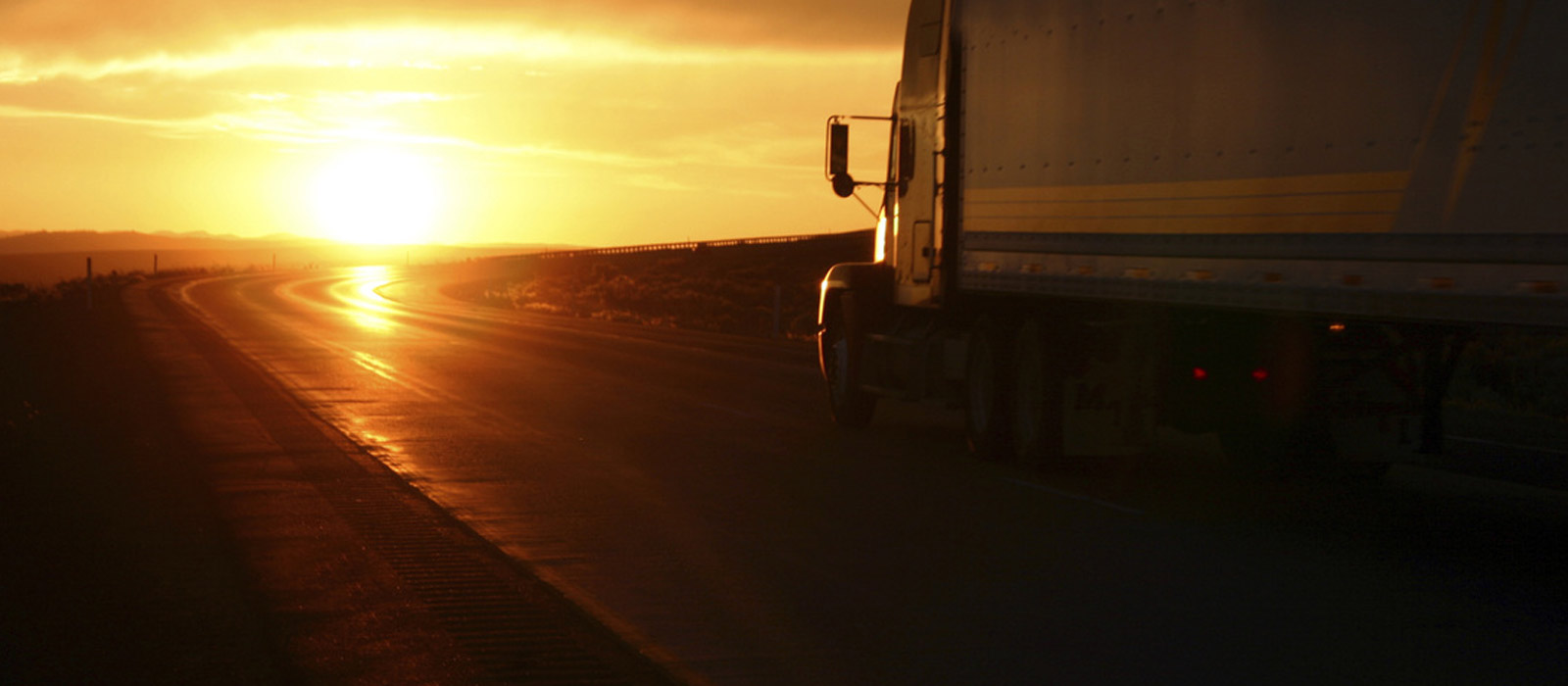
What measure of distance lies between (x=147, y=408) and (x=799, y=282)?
55.2 metres

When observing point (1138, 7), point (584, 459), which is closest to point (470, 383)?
point (584, 459)

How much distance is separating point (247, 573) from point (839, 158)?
26.8 feet

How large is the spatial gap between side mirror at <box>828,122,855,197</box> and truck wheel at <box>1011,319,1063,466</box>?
8.86 feet

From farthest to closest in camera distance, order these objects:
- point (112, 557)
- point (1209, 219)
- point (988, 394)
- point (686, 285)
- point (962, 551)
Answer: point (686, 285)
point (988, 394)
point (1209, 219)
point (962, 551)
point (112, 557)

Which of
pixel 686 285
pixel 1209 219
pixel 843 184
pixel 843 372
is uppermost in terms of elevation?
pixel 843 184

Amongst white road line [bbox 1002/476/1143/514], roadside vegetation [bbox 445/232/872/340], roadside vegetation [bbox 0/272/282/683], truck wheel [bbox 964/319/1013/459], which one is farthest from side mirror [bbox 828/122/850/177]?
roadside vegetation [bbox 445/232/872/340]

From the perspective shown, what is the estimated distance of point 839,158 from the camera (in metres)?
15.1

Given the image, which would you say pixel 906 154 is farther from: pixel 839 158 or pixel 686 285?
pixel 686 285

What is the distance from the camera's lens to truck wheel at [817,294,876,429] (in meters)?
16.0

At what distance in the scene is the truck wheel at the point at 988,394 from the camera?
13281 millimetres

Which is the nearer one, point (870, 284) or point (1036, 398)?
point (1036, 398)

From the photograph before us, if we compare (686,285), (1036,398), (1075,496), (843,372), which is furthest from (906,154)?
(686,285)

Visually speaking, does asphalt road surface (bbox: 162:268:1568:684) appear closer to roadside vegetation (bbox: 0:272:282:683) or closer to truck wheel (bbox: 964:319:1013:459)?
truck wheel (bbox: 964:319:1013:459)

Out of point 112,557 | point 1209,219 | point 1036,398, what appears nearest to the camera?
point 112,557
